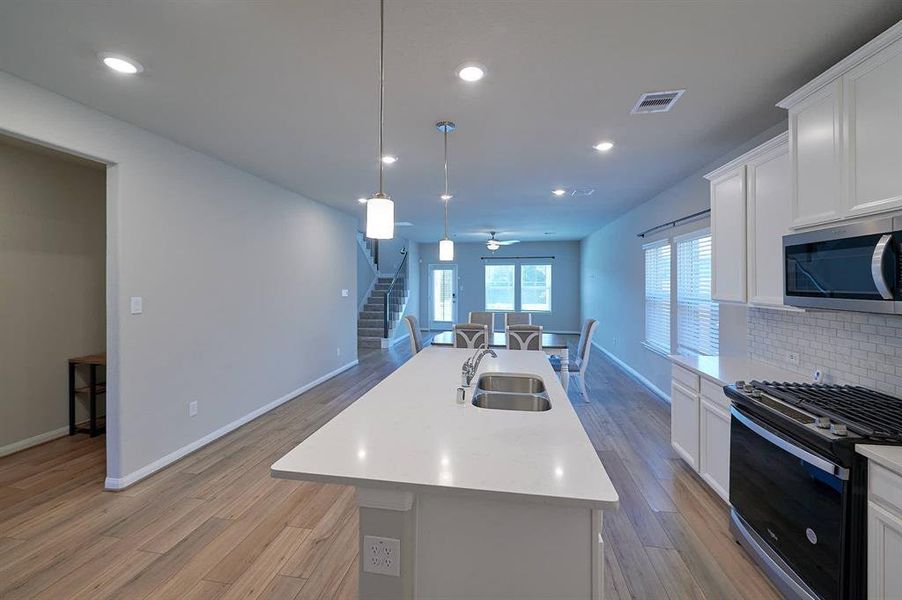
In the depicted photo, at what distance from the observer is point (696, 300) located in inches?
163

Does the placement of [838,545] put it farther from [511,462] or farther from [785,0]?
[785,0]

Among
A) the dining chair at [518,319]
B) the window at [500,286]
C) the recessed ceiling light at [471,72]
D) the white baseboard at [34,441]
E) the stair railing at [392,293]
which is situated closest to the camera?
the recessed ceiling light at [471,72]

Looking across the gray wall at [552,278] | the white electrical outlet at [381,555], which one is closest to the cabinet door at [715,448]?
the white electrical outlet at [381,555]

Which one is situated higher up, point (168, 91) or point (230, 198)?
point (168, 91)

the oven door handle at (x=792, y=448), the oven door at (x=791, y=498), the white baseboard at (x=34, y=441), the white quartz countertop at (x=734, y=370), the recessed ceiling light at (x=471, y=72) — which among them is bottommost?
the white baseboard at (x=34, y=441)

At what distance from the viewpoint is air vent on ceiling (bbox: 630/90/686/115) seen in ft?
7.84

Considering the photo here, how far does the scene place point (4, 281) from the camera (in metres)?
3.50

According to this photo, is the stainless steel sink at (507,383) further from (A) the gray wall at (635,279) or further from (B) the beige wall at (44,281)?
(B) the beige wall at (44,281)

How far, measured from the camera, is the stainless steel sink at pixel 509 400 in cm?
231

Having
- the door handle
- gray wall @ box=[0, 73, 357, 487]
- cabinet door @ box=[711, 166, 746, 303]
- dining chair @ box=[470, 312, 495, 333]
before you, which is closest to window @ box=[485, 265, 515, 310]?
dining chair @ box=[470, 312, 495, 333]

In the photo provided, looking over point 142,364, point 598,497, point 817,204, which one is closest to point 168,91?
point 142,364

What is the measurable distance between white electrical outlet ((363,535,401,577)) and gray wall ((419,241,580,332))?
10081 mm

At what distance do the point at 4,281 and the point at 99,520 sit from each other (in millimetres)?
2480

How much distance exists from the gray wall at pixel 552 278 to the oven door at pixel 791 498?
891cm
